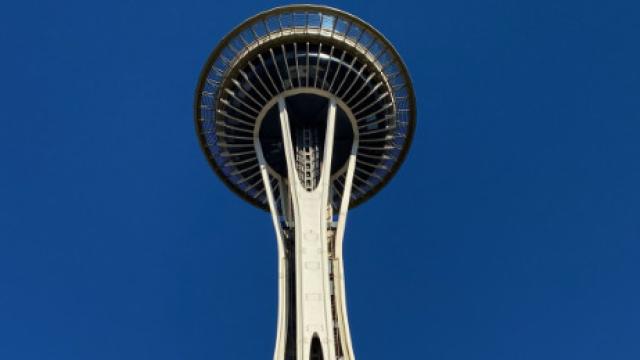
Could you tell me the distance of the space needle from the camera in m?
42.5

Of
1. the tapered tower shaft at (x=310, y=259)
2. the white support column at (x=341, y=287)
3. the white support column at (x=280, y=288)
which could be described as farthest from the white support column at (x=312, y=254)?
the white support column at (x=280, y=288)

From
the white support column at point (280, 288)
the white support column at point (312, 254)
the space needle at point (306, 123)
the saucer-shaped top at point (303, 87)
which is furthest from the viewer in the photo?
the saucer-shaped top at point (303, 87)

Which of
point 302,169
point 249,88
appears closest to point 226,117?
point 249,88

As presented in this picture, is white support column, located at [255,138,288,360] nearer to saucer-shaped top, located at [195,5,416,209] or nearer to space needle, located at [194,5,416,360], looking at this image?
space needle, located at [194,5,416,360]

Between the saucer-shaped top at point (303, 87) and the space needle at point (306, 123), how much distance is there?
88mm

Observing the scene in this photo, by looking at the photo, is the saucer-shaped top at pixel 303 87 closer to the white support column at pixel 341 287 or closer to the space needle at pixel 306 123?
the space needle at pixel 306 123

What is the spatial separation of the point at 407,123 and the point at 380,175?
20.5 ft

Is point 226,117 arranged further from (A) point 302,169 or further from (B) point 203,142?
(A) point 302,169

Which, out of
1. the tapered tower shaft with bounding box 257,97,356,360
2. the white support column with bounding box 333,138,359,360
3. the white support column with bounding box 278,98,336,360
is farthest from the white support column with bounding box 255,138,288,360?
the white support column with bounding box 333,138,359,360

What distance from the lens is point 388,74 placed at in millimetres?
49375

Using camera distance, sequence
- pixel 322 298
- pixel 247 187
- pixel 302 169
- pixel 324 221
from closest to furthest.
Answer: pixel 322 298, pixel 324 221, pixel 302 169, pixel 247 187

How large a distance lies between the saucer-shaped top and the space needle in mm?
88

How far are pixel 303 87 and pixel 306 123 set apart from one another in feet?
12.4

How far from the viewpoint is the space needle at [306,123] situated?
42.5 meters
